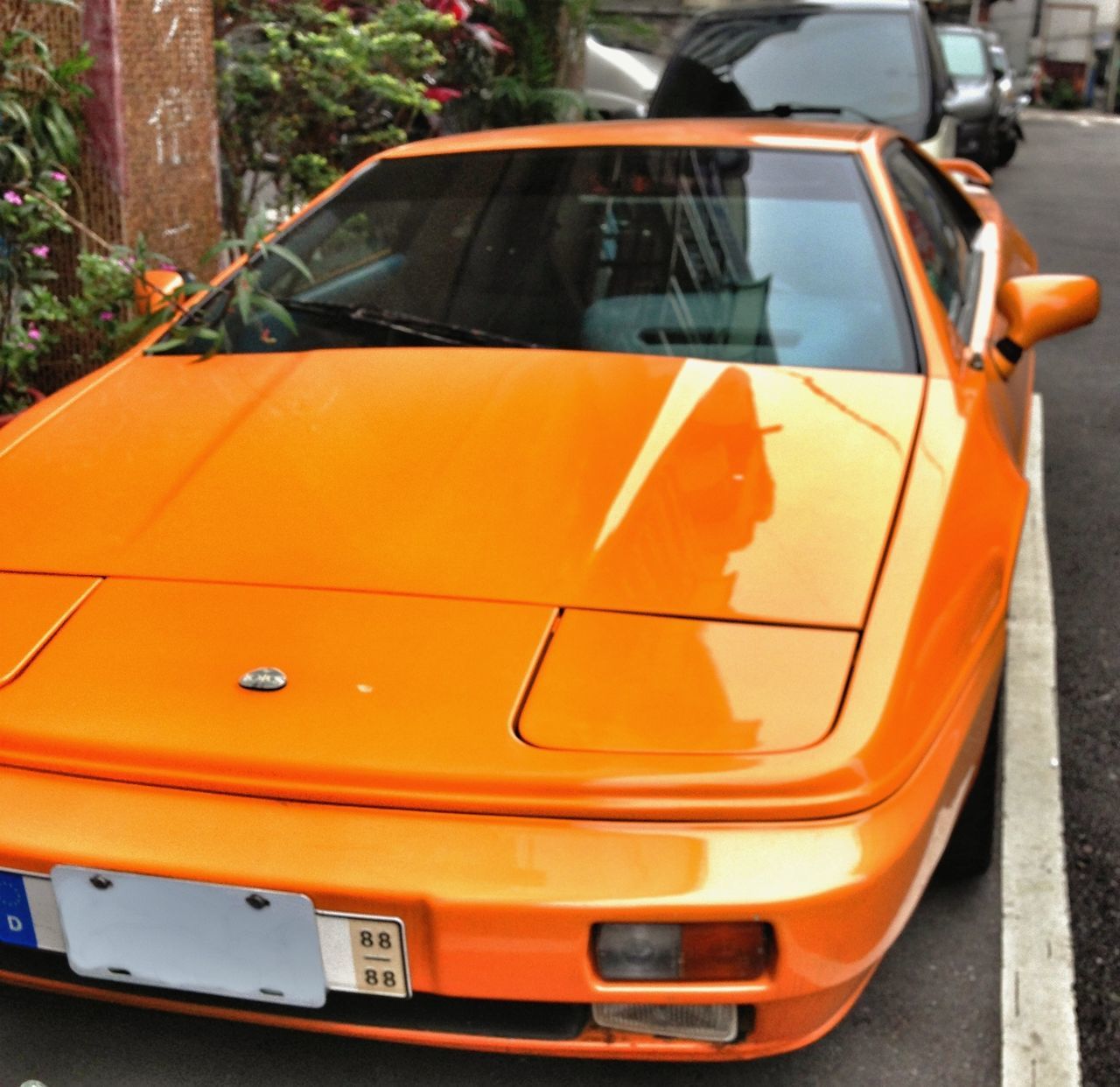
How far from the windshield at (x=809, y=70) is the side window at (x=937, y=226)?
11.8 ft

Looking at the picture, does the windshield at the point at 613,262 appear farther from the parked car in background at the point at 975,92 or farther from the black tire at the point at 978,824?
the parked car in background at the point at 975,92

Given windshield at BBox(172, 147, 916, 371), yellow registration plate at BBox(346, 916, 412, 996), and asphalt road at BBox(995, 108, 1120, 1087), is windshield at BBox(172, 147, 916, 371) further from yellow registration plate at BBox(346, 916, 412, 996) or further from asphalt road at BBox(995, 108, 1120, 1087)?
yellow registration plate at BBox(346, 916, 412, 996)

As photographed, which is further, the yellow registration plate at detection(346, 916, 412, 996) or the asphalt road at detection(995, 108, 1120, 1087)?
the asphalt road at detection(995, 108, 1120, 1087)

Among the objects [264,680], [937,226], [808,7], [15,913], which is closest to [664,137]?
[937,226]

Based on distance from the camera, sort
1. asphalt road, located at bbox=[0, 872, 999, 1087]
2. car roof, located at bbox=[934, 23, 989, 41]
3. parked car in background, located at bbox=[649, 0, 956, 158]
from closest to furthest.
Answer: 1. asphalt road, located at bbox=[0, 872, 999, 1087]
2. parked car in background, located at bbox=[649, 0, 956, 158]
3. car roof, located at bbox=[934, 23, 989, 41]

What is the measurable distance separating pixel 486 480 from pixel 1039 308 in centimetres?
131

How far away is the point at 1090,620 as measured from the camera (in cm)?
352

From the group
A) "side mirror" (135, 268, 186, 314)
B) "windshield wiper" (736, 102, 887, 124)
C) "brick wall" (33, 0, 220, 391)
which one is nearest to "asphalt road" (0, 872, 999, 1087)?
"side mirror" (135, 268, 186, 314)

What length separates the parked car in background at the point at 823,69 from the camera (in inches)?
283

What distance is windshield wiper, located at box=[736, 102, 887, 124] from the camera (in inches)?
273

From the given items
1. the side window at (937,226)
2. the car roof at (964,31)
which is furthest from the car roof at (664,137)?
the car roof at (964,31)

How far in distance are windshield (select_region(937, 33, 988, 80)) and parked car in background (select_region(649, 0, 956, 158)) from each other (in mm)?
6999

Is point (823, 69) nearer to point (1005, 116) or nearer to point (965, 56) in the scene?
point (965, 56)

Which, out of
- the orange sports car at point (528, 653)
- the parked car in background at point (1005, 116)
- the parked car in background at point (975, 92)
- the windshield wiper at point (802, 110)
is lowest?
the parked car in background at point (1005, 116)
